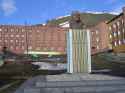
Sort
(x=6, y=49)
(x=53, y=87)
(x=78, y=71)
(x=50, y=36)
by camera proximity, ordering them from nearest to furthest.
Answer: (x=53, y=87)
(x=78, y=71)
(x=6, y=49)
(x=50, y=36)

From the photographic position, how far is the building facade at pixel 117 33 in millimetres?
91812

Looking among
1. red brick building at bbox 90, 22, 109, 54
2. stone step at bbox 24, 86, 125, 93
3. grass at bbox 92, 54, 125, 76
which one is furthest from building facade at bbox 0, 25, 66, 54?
stone step at bbox 24, 86, 125, 93

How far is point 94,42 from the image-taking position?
120 meters

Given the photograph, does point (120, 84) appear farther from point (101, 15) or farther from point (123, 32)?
point (101, 15)

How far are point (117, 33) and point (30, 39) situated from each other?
3399cm

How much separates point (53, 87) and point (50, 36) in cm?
10592

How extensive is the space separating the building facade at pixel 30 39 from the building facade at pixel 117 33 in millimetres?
20703

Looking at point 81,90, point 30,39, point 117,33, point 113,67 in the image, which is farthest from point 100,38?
point 81,90

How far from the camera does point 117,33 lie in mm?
97750

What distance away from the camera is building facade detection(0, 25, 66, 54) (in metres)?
113

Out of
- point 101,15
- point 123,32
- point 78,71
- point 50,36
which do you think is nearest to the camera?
point 78,71

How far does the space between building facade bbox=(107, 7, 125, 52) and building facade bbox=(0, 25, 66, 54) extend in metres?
20.7

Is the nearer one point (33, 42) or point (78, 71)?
point (78, 71)

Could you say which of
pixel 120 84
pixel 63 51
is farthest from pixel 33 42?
pixel 120 84
